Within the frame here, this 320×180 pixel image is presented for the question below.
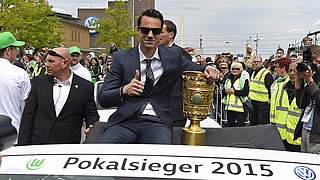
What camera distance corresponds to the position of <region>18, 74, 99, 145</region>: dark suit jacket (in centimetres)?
417

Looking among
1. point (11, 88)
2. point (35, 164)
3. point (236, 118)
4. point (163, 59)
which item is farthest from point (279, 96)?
point (35, 164)

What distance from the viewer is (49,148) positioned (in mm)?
1906

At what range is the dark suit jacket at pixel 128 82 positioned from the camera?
319cm

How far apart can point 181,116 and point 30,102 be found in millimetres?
1742

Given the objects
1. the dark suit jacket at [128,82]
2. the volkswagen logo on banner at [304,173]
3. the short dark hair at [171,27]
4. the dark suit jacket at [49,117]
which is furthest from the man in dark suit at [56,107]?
the volkswagen logo on banner at [304,173]

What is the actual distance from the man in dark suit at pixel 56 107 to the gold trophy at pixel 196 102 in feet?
5.39

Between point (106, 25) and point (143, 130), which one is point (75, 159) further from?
point (106, 25)

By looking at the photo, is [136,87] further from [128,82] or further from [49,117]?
[49,117]

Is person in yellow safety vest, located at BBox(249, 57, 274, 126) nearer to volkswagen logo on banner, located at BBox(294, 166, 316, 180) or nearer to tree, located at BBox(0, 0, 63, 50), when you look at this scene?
volkswagen logo on banner, located at BBox(294, 166, 316, 180)

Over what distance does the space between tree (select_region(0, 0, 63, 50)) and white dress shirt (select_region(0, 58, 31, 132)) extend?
92.8 feet

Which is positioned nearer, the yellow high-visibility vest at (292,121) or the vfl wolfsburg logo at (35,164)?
the vfl wolfsburg logo at (35,164)

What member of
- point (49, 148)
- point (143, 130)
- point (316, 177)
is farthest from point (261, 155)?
point (143, 130)

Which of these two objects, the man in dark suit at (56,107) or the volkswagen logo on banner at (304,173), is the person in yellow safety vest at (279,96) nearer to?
Answer: the man in dark suit at (56,107)

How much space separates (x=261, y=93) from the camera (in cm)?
894
